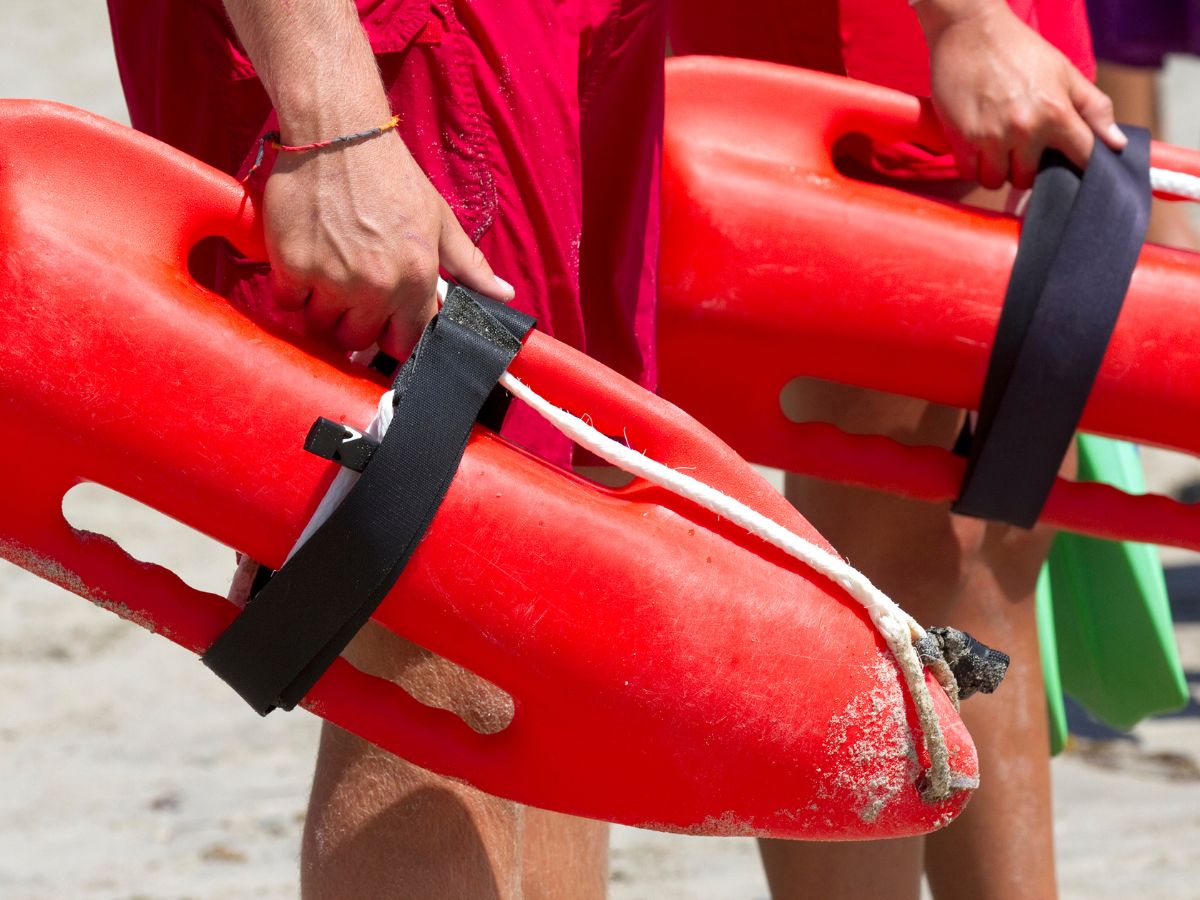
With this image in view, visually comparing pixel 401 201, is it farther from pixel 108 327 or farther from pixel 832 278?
pixel 832 278

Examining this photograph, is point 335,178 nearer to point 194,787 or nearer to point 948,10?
point 948,10

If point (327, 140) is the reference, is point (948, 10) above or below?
below

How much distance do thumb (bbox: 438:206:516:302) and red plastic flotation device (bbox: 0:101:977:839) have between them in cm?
5

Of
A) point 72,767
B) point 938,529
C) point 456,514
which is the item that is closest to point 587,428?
point 456,514

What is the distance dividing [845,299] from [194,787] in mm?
1429

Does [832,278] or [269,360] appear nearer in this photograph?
[269,360]

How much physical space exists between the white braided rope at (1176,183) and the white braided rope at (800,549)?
542 mm

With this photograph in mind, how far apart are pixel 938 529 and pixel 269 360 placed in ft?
2.70

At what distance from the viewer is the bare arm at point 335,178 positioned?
960 mm

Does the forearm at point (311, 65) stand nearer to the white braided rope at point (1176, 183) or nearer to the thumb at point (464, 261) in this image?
the thumb at point (464, 261)

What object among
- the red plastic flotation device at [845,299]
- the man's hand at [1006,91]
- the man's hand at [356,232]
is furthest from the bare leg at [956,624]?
the man's hand at [356,232]

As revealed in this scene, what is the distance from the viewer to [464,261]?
103 centimetres

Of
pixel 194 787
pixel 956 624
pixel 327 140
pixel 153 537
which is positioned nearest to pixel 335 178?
pixel 327 140

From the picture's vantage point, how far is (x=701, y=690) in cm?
102
